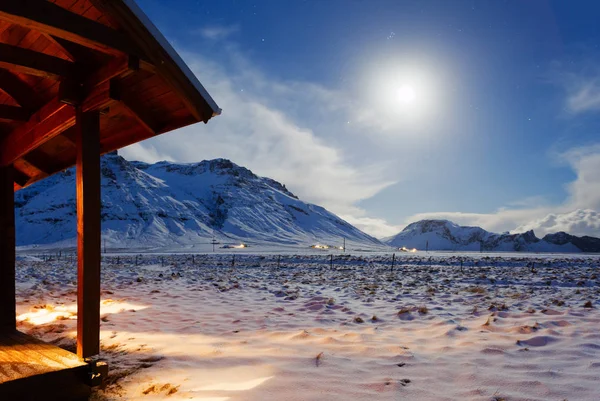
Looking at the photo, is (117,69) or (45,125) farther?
(45,125)

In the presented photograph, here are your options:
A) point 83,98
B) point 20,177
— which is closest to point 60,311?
point 20,177

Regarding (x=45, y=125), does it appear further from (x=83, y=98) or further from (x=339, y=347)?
(x=339, y=347)

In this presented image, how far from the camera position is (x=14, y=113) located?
5164 mm

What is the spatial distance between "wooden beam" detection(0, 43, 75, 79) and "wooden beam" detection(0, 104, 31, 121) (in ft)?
5.33

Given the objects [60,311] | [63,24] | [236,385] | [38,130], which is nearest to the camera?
[63,24]

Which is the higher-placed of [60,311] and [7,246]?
[7,246]

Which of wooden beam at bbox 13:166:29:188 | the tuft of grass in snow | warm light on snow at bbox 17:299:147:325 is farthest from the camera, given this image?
wooden beam at bbox 13:166:29:188

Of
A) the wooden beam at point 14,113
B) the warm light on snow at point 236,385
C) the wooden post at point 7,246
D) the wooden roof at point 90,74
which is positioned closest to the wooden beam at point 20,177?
the wooden post at point 7,246

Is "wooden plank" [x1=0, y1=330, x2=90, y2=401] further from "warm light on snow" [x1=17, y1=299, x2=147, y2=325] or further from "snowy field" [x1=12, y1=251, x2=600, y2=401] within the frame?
"warm light on snow" [x1=17, y1=299, x2=147, y2=325]

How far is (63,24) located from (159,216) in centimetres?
14907

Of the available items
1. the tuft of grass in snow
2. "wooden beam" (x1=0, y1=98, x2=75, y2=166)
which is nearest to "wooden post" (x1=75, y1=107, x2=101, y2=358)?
"wooden beam" (x1=0, y1=98, x2=75, y2=166)

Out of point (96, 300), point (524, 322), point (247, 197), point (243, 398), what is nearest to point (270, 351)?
point (243, 398)

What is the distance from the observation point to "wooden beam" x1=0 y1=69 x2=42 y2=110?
4.93 metres

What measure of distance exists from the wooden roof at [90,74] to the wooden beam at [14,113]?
12mm
